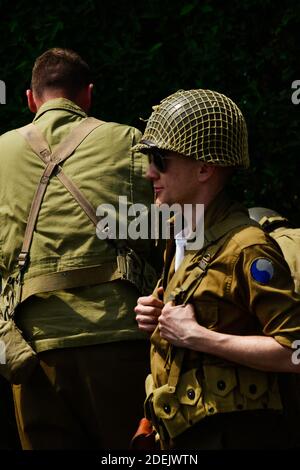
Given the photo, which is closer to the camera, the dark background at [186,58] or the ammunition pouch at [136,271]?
the ammunition pouch at [136,271]

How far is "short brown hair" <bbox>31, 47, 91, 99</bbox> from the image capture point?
4.97 m

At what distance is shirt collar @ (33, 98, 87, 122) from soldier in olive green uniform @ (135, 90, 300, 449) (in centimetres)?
118

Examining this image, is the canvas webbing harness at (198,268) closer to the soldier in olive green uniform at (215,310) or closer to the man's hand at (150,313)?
the soldier in olive green uniform at (215,310)

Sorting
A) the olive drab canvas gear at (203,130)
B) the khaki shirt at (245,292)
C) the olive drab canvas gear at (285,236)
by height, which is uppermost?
the olive drab canvas gear at (203,130)

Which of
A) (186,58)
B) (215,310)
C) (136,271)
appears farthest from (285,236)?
(186,58)

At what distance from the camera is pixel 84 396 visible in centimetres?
462

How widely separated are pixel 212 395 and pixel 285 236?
107cm

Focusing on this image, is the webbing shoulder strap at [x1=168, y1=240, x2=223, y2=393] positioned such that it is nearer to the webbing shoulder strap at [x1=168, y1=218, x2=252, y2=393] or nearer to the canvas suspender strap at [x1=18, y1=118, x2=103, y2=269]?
the webbing shoulder strap at [x1=168, y1=218, x2=252, y2=393]

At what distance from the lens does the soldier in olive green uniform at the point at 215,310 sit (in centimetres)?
345

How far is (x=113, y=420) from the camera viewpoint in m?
4.63

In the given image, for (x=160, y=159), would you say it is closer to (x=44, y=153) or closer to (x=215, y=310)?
(x=215, y=310)

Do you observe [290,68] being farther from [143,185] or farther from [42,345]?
[42,345]

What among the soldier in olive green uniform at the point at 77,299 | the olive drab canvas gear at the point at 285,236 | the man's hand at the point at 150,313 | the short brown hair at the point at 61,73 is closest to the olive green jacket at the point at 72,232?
the soldier in olive green uniform at the point at 77,299

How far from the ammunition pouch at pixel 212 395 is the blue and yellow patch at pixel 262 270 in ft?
0.98
